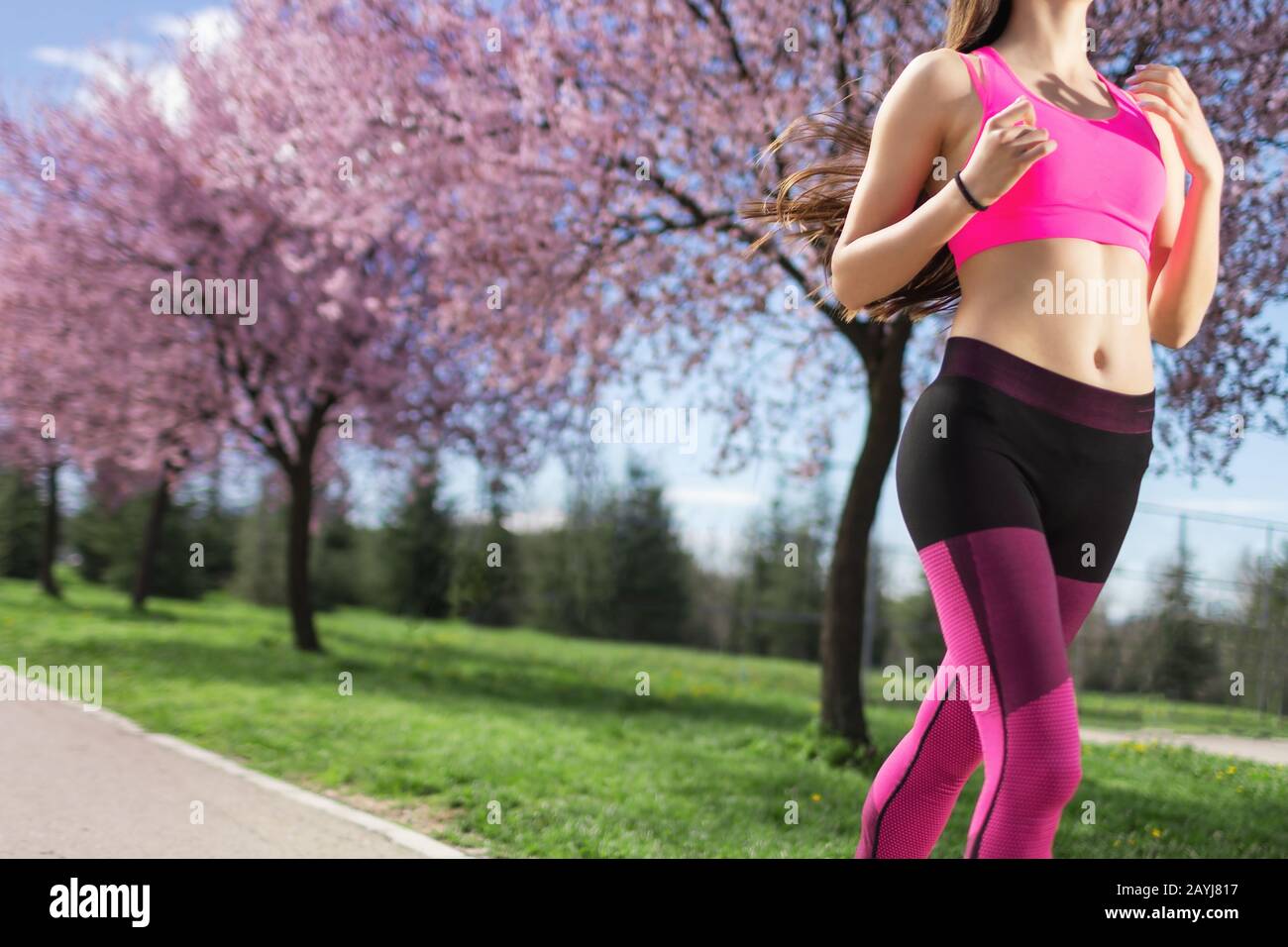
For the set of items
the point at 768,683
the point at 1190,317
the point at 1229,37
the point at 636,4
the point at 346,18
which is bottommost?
the point at 768,683

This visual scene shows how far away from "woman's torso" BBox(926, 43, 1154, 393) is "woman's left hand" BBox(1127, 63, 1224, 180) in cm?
28

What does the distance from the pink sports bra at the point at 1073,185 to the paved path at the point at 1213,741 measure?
26.1 ft

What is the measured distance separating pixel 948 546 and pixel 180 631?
16.2 meters

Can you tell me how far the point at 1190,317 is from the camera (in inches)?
88.6

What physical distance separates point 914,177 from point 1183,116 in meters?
0.62

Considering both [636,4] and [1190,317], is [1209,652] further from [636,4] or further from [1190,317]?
[1190,317]

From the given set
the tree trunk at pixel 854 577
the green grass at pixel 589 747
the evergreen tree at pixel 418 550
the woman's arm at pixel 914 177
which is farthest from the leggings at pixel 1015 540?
the evergreen tree at pixel 418 550

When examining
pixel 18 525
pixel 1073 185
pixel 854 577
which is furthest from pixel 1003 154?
pixel 18 525

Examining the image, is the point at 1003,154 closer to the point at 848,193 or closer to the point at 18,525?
the point at 848,193

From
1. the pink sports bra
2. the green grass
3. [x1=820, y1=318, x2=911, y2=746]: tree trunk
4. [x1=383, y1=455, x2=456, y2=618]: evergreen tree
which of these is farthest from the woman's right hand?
[x1=383, y1=455, x2=456, y2=618]: evergreen tree

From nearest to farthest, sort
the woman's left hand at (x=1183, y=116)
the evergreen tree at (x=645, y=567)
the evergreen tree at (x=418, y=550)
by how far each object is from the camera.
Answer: the woman's left hand at (x=1183, y=116)
the evergreen tree at (x=645, y=567)
the evergreen tree at (x=418, y=550)

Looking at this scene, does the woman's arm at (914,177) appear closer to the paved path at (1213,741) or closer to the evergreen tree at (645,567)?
the paved path at (1213,741)

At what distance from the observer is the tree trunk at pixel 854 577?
7770 millimetres
